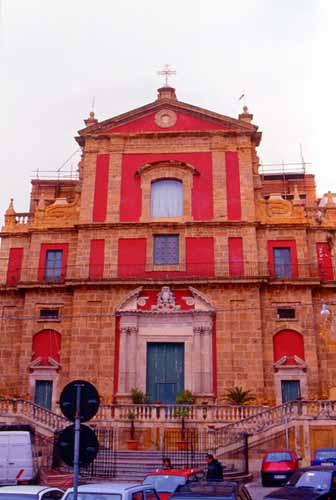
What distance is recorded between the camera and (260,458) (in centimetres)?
2220

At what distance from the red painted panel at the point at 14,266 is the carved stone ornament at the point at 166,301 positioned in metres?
7.97

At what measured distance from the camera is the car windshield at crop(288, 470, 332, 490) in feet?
41.5

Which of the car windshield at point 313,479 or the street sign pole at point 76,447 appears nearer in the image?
the street sign pole at point 76,447

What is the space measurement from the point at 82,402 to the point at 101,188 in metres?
24.9

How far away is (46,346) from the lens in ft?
98.3

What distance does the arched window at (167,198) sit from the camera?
1265 inches

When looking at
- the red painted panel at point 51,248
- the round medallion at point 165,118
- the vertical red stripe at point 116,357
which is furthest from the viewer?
the round medallion at point 165,118

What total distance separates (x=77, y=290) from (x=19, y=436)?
14.0 meters

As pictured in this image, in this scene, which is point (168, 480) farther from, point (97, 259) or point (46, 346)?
point (97, 259)

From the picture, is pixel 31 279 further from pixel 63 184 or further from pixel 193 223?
pixel 63 184

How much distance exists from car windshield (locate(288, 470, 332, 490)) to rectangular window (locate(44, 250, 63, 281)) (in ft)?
66.8

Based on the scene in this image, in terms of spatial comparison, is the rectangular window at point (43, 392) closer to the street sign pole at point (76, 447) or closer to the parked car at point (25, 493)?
the parked car at point (25, 493)

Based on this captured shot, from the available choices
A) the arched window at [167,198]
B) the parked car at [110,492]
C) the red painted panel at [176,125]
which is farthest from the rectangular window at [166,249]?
the parked car at [110,492]

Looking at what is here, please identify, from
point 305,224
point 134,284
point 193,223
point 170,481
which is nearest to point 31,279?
point 134,284
